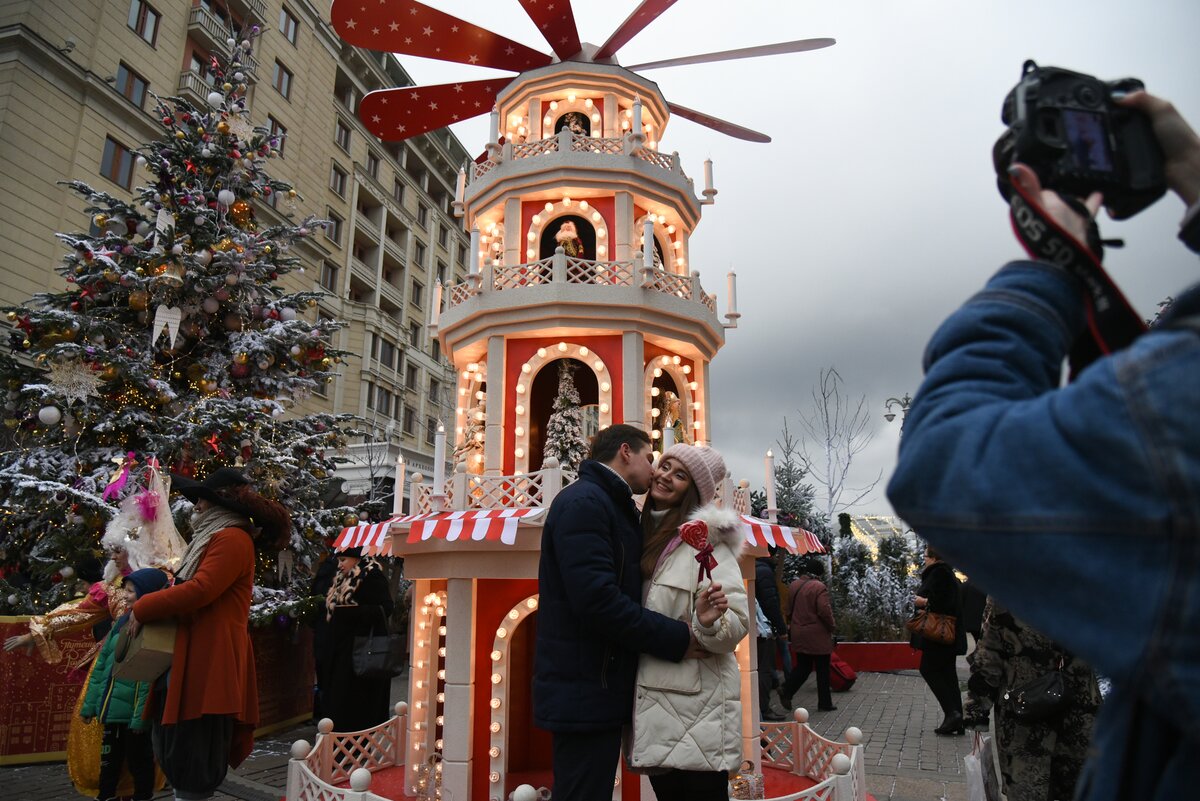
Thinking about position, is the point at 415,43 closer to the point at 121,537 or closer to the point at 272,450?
the point at 272,450

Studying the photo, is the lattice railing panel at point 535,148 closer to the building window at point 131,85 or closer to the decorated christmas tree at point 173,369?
the decorated christmas tree at point 173,369

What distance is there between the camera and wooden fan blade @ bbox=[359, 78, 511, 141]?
10.5m

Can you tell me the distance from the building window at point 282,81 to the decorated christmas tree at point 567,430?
24407 mm

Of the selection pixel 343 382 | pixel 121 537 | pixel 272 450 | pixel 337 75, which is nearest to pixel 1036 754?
pixel 121 537

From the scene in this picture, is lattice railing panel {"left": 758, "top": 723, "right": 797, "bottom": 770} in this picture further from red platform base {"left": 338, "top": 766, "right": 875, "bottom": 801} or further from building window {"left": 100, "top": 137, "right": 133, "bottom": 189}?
building window {"left": 100, "top": 137, "right": 133, "bottom": 189}

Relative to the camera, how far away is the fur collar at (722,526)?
3.42m

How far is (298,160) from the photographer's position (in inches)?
1116

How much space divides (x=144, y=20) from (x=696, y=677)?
27078mm

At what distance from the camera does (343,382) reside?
1241 inches

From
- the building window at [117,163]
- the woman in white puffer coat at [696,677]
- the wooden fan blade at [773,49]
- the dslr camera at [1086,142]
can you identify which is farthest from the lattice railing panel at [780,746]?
the building window at [117,163]

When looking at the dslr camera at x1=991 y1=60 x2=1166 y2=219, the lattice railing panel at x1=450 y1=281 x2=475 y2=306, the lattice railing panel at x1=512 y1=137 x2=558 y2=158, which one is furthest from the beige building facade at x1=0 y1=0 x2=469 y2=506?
the dslr camera at x1=991 y1=60 x2=1166 y2=219

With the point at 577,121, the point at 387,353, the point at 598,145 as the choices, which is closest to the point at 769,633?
the point at 598,145

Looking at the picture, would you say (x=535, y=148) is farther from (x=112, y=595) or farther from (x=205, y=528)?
(x=112, y=595)

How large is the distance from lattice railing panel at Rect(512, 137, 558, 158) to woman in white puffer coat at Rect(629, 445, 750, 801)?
7479 mm
